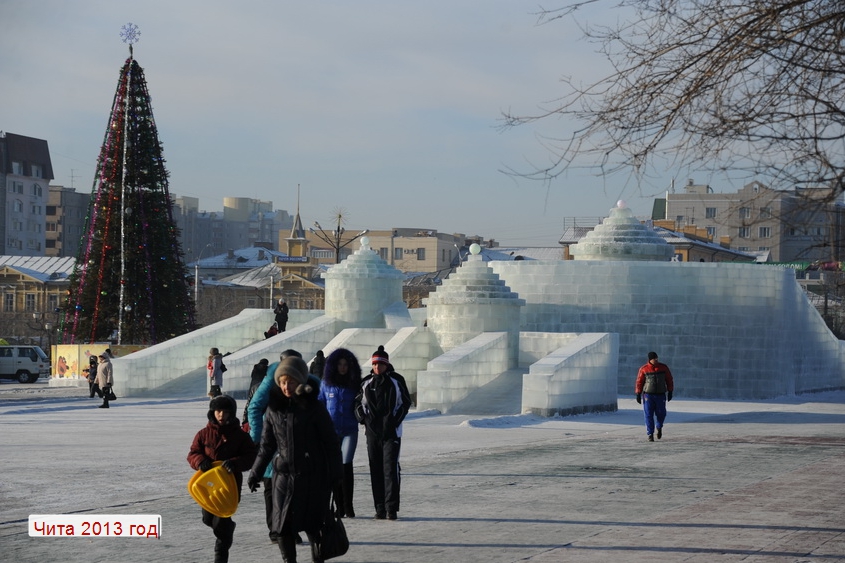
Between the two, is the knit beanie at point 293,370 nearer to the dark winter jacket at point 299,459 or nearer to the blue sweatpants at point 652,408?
the dark winter jacket at point 299,459

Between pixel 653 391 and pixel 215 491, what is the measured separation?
13.1 m

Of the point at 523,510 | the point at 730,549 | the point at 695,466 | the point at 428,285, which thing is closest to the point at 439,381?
the point at 695,466

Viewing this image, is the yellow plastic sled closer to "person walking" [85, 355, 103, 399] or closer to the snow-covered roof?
"person walking" [85, 355, 103, 399]

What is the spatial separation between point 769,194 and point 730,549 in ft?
9.12

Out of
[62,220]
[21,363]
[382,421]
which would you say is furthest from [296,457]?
→ [62,220]

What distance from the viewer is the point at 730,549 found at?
393 inches

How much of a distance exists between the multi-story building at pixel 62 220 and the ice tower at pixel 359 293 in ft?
363

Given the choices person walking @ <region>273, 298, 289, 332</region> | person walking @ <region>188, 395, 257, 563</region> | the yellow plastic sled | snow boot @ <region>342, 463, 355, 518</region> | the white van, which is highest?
person walking @ <region>273, 298, 289, 332</region>

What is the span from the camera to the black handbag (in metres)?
8.81

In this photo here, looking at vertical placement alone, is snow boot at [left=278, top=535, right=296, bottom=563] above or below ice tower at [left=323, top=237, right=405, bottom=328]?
below

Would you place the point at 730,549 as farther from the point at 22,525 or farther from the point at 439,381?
the point at 439,381

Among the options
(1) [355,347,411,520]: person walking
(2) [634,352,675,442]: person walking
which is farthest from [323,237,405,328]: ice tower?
(1) [355,347,411,520]: person walking

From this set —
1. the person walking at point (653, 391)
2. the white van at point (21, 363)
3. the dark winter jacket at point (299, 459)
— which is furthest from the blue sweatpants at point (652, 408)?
the white van at point (21, 363)

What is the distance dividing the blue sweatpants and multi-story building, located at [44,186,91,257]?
128422mm
